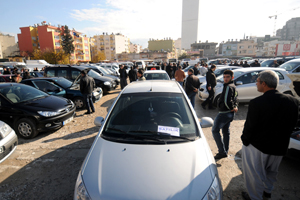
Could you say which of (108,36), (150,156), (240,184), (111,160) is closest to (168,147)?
(150,156)

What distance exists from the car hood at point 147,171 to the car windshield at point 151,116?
10.5 inches

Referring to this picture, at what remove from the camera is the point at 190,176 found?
1783mm

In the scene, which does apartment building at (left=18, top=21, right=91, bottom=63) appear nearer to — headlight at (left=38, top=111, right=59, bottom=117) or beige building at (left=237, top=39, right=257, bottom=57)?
headlight at (left=38, top=111, right=59, bottom=117)

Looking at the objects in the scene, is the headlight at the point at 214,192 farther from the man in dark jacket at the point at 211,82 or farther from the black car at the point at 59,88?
the black car at the point at 59,88

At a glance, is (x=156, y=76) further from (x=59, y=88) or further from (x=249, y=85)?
(x=59, y=88)

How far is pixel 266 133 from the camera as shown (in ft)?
6.70

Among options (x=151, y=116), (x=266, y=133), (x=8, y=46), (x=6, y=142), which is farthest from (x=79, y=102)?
(x=8, y=46)

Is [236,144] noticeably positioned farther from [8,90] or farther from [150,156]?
[8,90]

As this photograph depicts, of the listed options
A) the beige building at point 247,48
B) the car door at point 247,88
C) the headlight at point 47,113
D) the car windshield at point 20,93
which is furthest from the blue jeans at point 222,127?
the beige building at point 247,48

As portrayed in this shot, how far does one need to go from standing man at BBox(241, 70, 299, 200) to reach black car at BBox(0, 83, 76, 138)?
4934 mm

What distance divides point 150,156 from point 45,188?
2185 millimetres

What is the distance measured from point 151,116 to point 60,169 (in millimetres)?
2309

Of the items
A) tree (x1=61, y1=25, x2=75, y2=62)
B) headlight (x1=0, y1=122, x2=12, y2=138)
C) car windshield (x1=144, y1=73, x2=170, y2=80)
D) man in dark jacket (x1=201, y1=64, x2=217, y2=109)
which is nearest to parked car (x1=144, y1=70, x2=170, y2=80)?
car windshield (x1=144, y1=73, x2=170, y2=80)

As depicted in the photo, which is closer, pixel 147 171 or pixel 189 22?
pixel 147 171
